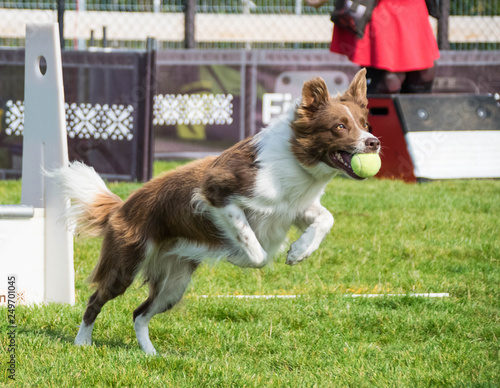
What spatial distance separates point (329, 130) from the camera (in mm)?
3523

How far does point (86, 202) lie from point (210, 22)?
8.86 metres

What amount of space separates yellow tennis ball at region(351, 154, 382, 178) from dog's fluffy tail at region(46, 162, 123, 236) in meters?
1.40

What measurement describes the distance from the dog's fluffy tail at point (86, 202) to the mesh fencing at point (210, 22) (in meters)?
7.38

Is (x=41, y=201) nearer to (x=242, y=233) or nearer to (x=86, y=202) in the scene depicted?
(x=86, y=202)

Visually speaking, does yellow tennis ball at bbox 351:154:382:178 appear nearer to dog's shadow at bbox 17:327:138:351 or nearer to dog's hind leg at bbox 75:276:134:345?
dog's hind leg at bbox 75:276:134:345

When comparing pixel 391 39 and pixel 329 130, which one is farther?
pixel 391 39

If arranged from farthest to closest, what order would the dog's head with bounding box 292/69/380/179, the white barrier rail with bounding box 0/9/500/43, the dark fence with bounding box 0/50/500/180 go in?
the white barrier rail with bounding box 0/9/500/43
the dark fence with bounding box 0/50/500/180
the dog's head with bounding box 292/69/380/179

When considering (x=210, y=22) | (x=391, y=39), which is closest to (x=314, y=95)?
(x=391, y=39)

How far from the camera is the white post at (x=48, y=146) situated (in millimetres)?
4277

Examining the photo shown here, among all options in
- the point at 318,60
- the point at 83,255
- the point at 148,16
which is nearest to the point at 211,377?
the point at 83,255

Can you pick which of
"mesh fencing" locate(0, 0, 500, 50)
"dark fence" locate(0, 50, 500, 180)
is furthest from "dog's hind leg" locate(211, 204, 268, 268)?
"mesh fencing" locate(0, 0, 500, 50)

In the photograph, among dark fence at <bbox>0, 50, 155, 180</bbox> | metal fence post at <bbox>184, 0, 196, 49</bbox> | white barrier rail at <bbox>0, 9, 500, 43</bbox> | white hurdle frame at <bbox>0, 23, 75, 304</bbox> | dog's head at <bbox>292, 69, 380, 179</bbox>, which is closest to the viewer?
dog's head at <bbox>292, 69, 380, 179</bbox>

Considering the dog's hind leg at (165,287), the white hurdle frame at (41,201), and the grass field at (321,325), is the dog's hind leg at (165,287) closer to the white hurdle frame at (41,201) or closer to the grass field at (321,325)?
the grass field at (321,325)

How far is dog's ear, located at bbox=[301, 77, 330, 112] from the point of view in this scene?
11.7ft
